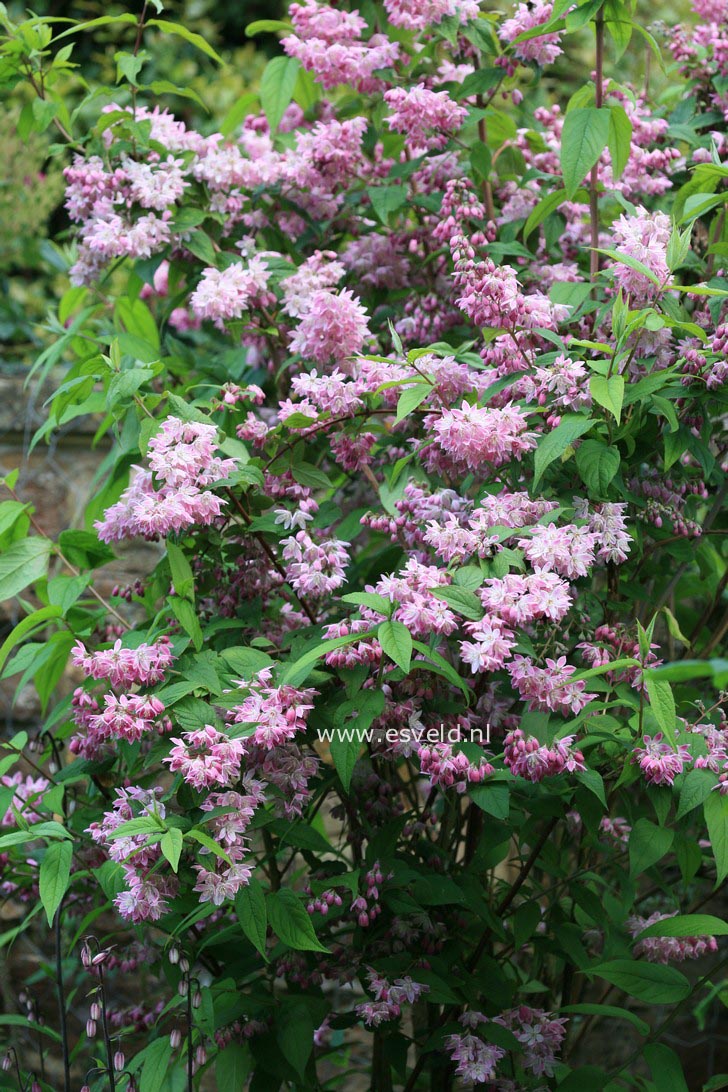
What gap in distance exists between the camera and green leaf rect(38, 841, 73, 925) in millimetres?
1589

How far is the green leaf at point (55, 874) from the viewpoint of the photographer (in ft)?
5.21

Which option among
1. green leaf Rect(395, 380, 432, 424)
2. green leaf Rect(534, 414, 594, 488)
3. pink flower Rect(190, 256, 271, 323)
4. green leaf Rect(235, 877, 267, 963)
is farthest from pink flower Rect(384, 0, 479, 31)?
green leaf Rect(235, 877, 267, 963)

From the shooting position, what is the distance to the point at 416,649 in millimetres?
1493

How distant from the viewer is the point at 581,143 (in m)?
1.74

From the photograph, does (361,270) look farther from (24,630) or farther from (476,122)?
(24,630)

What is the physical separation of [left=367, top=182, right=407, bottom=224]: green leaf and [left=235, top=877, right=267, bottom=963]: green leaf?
1178 millimetres

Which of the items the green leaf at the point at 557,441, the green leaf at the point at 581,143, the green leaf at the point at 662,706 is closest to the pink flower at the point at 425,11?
the green leaf at the point at 581,143

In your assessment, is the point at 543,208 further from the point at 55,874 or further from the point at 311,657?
the point at 55,874

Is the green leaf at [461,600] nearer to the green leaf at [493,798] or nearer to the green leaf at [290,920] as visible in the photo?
the green leaf at [493,798]

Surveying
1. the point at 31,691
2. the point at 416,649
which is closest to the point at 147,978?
the point at 31,691

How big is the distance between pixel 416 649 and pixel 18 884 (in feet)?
3.49

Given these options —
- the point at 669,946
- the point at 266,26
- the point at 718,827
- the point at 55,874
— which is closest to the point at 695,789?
the point at 718,827

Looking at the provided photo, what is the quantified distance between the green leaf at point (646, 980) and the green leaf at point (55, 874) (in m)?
0.78

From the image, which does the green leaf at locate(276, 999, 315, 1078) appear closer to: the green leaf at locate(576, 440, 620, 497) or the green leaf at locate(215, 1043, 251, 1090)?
the green leaf at locate(215, 1043, 251, 1090)
